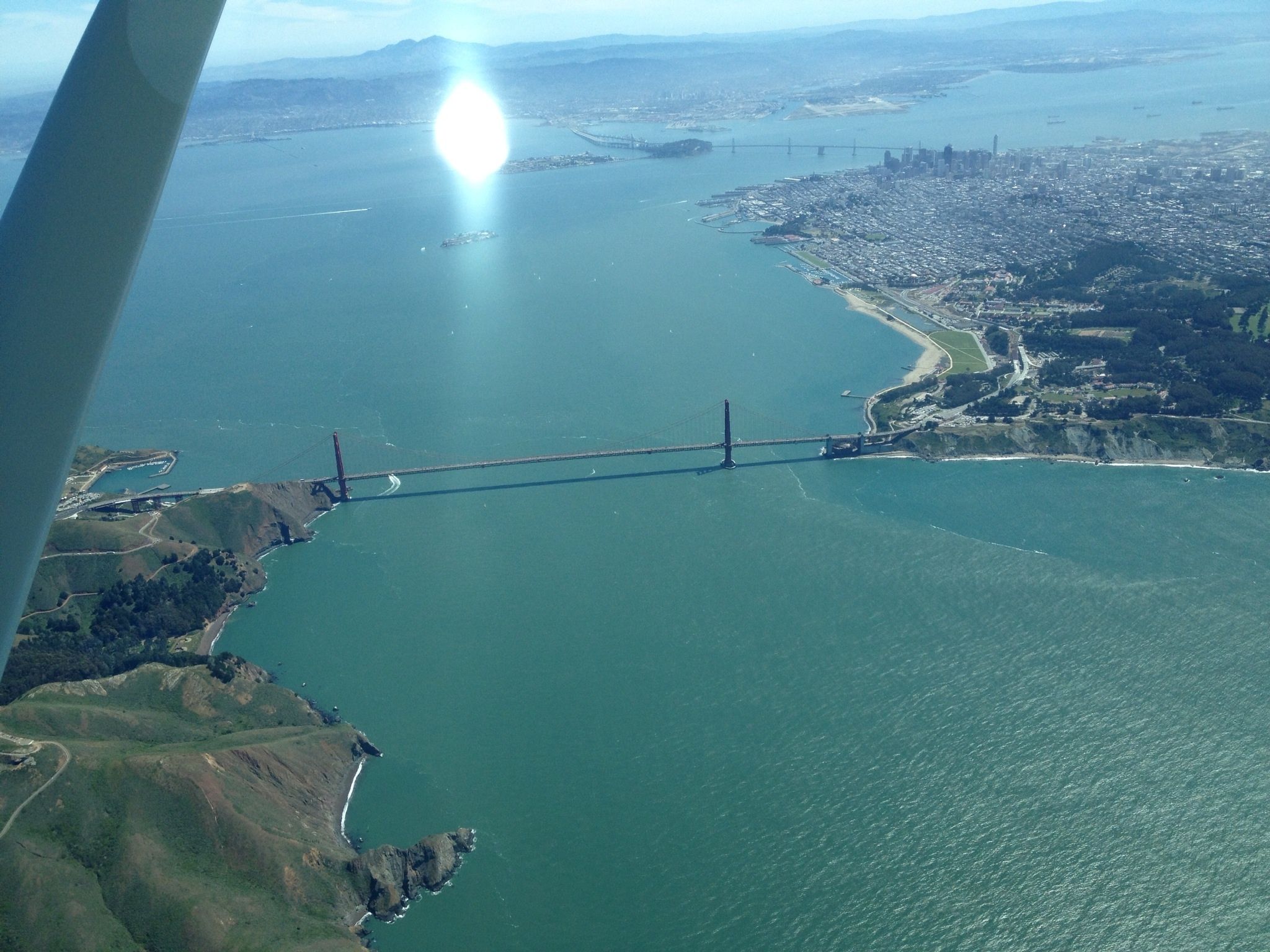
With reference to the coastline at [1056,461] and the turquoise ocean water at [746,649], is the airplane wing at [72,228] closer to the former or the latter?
the turquoise ocean water at [746,649]

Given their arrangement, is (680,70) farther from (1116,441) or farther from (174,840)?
(174,840)

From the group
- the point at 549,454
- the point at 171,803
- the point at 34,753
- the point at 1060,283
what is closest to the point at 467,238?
the point at 1060,283

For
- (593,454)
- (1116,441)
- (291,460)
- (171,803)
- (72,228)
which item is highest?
(72,228)

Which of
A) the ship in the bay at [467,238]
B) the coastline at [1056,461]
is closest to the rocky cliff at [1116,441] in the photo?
the coastline at [1056,461]

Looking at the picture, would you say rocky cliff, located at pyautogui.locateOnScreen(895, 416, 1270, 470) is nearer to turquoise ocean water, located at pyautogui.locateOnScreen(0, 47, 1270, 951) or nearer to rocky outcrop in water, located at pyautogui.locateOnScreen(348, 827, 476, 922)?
turquoise ocean water, located at pyautogui.locateOnScreen(0, 47, 1270, 951)

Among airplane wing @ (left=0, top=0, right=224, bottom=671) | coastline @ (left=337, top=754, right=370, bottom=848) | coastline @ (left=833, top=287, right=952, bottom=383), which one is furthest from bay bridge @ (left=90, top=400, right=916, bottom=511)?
airplane wing @ (left=0, top=0, right=224, bottom=671)

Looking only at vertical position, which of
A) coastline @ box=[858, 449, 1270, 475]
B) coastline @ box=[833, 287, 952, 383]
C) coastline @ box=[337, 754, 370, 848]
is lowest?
coastline @ box=[337, 754, 370, 848]
